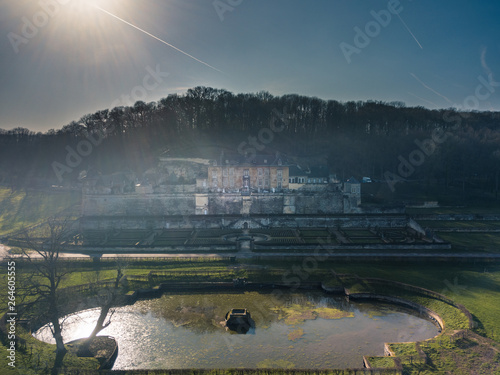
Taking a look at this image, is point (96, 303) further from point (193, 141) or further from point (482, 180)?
point (482, 180)

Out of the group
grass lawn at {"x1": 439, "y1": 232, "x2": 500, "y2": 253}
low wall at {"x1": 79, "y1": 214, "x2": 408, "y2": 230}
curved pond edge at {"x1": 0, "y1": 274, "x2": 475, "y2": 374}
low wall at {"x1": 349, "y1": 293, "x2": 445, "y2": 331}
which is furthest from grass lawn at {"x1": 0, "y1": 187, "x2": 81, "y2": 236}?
grass lawn at {"x1": 439, "y1": 232, "x2": 500, "y2": 253}

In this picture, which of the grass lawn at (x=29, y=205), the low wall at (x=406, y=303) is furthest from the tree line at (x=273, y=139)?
the low wall at (x=406, y=303)

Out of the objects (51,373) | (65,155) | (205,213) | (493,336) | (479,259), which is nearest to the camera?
(51,373)

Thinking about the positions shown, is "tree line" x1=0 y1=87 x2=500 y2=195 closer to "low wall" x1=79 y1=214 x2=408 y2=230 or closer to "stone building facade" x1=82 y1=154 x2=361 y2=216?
"stone building facade" x1=82 y1=154 x2=361 y2=216

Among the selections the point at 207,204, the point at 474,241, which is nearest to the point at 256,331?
the point at 474,241

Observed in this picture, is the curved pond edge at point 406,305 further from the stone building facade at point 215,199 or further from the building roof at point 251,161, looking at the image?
the building roof at point 251,161

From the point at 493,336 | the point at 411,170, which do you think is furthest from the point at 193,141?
the point at 493,336

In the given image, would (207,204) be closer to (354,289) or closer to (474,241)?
(354,289)
